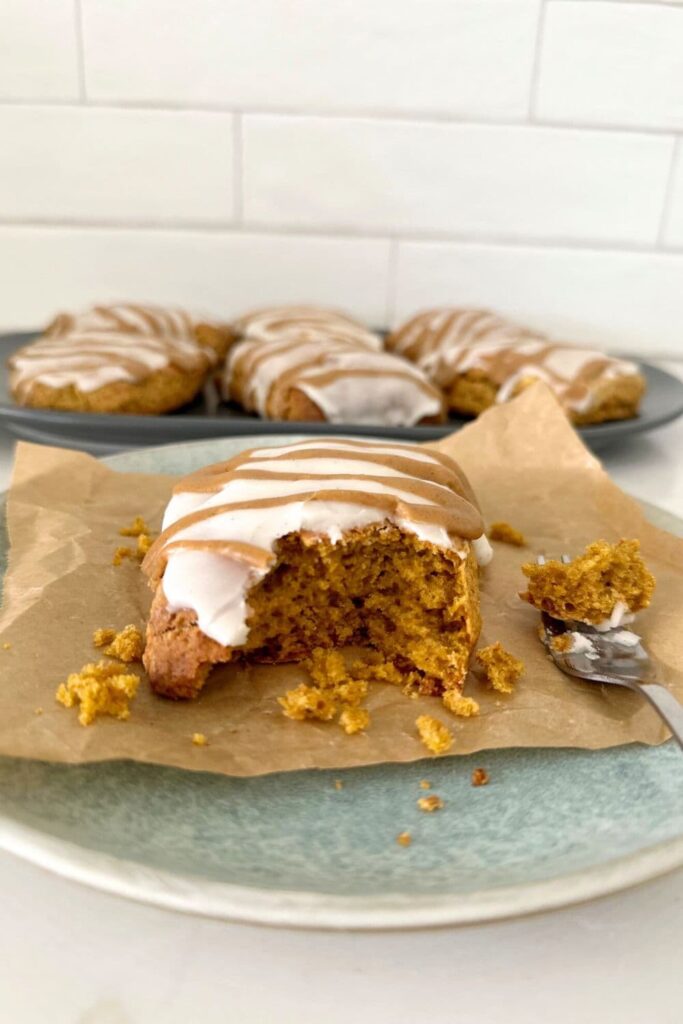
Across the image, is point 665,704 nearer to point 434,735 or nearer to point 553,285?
point 434,735

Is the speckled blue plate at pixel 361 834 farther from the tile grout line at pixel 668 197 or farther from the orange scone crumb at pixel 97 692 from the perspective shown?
the tile grout line at pixel 668 197

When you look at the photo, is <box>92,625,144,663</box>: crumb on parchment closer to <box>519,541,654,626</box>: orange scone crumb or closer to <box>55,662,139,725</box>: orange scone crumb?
<box>55,662,139,725</box>: orange scone crumb

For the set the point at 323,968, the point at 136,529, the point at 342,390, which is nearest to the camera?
the point at 323,968

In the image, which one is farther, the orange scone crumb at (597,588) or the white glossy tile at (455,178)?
the white glossy tile at (455,178)

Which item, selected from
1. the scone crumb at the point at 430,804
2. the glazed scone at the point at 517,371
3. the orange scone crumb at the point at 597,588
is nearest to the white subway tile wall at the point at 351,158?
the glazed scone at the point at 517,371

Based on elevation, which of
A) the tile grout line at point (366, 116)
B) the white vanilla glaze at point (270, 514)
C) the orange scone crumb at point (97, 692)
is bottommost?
the orange scone crumb at point (97, 692)

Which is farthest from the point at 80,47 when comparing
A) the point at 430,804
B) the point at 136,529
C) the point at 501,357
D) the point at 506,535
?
the point at 430,804
